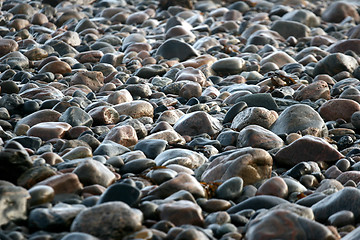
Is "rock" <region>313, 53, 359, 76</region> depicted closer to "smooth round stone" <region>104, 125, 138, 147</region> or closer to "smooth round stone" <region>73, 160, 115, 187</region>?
"smooth round stone" <region>104, 125, 138, 147</region>

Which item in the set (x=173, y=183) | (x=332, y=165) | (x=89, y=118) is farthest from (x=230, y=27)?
(x=173, y=183)

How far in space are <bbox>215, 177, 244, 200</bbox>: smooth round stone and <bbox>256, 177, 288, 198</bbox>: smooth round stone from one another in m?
0.11

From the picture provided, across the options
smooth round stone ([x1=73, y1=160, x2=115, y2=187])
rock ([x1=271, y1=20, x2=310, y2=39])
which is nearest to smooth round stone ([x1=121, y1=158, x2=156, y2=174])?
smooth round stone ([x1=73, y1=160, x2=115, y2=187])

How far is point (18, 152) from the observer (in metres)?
2.54

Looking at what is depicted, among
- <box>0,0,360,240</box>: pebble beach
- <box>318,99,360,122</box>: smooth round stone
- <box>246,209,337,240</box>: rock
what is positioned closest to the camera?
<box>246,209,337,240</box>: rock

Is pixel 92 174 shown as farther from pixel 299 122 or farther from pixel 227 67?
pixel 227 67

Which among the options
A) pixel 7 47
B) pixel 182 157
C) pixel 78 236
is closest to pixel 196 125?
pixel 182 157

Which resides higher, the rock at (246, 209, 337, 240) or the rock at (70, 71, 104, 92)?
the rock at (246, 209, 337, 240)

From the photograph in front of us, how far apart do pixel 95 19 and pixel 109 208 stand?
7.43m

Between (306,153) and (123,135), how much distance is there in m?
1.26

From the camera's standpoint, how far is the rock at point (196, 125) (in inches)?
149

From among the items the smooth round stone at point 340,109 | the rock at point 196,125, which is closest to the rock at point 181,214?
the rock at point 196,125

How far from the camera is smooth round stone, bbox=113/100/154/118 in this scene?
166 inches

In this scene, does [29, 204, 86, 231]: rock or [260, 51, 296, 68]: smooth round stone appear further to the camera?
[260, 51, 296, 68]: smooth round stone
